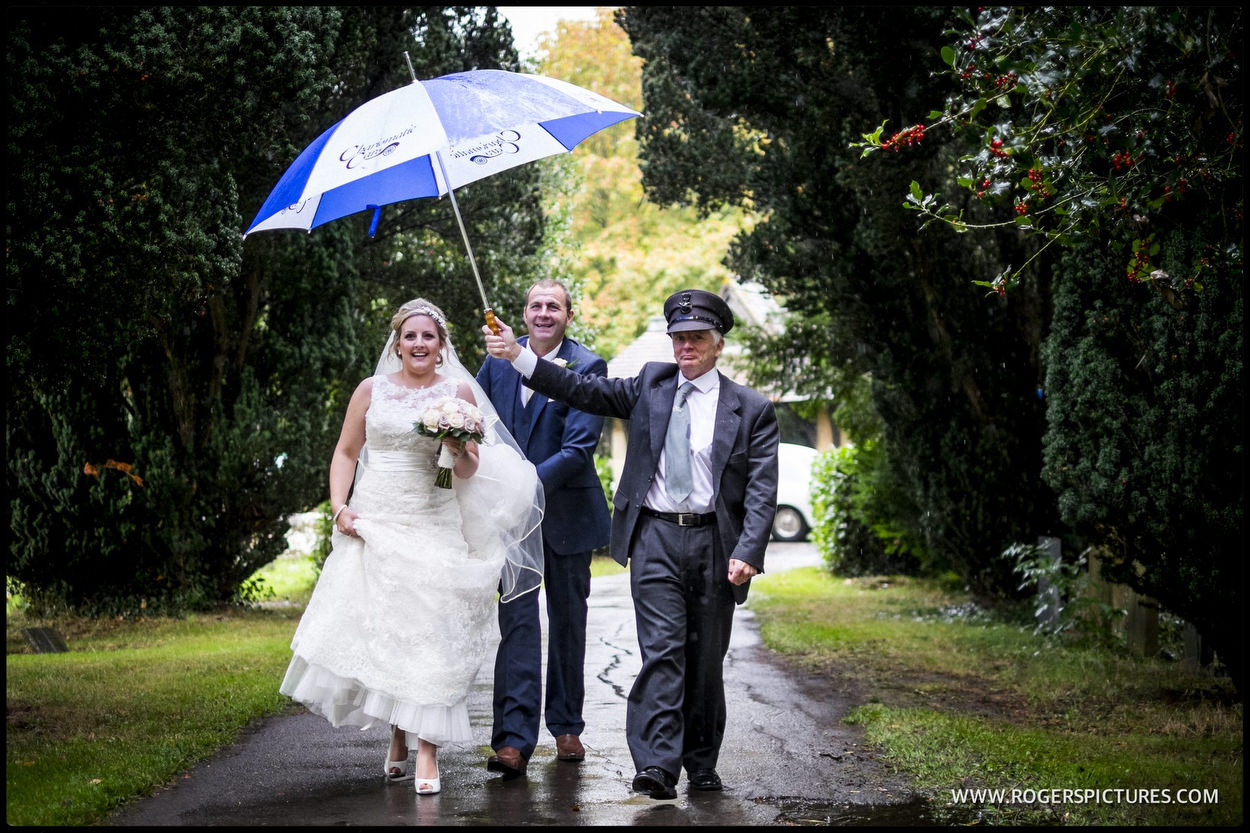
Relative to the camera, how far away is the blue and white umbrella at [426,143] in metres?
6.53

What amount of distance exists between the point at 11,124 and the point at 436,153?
2182 mm

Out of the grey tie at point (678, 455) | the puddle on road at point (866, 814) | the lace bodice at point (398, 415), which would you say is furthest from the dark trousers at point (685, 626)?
the lace bodice at point (398, 415)

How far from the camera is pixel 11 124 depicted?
22.4 feet

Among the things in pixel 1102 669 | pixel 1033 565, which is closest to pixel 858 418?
pixel 1033 565

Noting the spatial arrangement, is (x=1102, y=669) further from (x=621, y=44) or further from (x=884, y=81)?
(x=621, y=44)

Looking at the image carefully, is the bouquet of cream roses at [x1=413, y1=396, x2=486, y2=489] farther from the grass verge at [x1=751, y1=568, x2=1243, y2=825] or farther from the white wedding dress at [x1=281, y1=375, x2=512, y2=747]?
the grass verge at [x1=751, y1=568, x2=1243, y2=825]

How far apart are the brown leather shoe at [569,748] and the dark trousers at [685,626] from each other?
66 cm

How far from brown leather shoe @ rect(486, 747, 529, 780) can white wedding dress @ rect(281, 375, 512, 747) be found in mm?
234

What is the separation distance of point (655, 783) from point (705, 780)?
0.41 metres

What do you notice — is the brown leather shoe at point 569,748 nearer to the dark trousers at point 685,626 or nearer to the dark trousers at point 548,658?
the dark trousers at point 548,658

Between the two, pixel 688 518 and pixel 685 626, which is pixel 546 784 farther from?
pixel 688 518

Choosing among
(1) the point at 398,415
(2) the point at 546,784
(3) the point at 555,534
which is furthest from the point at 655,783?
(1) the point at 398,415

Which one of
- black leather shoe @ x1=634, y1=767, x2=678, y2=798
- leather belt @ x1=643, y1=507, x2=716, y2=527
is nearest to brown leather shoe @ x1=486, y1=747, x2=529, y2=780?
black leather shoe @ x1=634, y1=767, x2=678, y2=798

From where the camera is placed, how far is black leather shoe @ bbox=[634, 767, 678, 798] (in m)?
5.96
